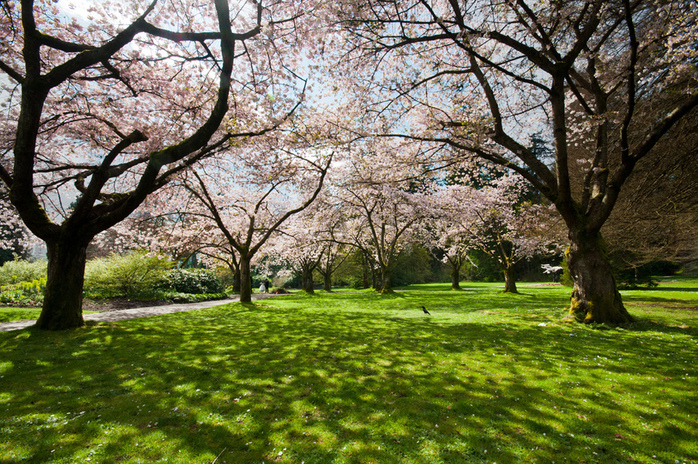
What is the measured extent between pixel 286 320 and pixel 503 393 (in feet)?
22.9

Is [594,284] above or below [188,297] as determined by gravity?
above

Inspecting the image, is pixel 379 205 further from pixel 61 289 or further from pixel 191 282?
pixel 61 289

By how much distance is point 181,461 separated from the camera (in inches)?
90.8

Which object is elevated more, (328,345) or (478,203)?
(478,203)

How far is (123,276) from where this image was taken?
14.1m

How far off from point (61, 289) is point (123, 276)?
8436mm

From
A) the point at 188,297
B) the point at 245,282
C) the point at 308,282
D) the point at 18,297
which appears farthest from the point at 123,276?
the point at 308,282

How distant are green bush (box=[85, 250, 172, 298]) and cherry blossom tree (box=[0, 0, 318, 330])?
481 cm

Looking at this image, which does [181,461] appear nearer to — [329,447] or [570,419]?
[329,447]

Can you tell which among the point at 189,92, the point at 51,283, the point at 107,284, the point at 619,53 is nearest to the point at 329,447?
the point at 51,283

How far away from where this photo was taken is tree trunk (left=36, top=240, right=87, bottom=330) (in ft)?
21.8

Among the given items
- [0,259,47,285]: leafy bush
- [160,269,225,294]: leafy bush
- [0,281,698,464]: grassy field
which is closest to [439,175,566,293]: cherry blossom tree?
[0,281,698,464]: grassy field

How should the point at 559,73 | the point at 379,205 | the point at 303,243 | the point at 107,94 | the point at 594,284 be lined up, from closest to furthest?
the point at 559,73
the point at 594,284
the point at 107,94
the point at 303,243
the point at 379,205

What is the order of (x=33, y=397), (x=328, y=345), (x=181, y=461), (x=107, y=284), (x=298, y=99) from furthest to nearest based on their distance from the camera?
(x=107, y=284)
(x=298, y=99)
(x=328, y=345)
(x=33, y=397)
(x=181, y=461)
